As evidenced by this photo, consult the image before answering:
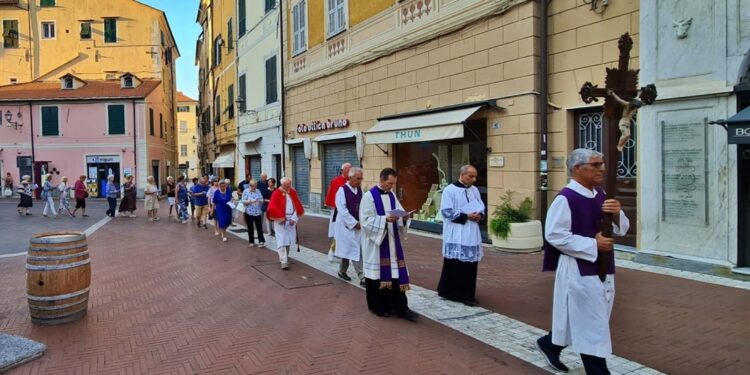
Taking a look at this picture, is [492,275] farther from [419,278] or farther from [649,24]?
[649,24]

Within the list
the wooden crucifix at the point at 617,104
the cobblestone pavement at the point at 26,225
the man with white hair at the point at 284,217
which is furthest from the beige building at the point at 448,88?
the cobblestone pavement at the point at 26,225

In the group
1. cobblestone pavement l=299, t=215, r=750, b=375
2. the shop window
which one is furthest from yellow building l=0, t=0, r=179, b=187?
cobblestone pavement l=299, t=215, r=750, b=375

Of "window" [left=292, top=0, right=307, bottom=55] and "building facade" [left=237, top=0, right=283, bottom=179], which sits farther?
"building facade" [left=237, top=0, right=283, bottom=179]

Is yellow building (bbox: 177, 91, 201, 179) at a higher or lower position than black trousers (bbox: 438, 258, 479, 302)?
higher

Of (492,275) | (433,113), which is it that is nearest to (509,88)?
(433,113)

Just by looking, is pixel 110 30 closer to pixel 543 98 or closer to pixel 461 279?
pixel 543 98

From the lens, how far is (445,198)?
6184mm

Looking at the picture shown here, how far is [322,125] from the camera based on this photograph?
1712cm

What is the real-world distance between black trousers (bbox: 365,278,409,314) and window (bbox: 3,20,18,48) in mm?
40150

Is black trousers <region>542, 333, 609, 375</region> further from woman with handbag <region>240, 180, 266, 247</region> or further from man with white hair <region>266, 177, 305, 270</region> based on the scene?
→ woman with handbag <region>240, 180, 266, 247</region>

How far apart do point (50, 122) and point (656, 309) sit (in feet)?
116

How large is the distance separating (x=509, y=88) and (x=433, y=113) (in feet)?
7.00

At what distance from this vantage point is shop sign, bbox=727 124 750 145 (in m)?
6.28

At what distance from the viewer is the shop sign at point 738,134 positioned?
628 centimetres
